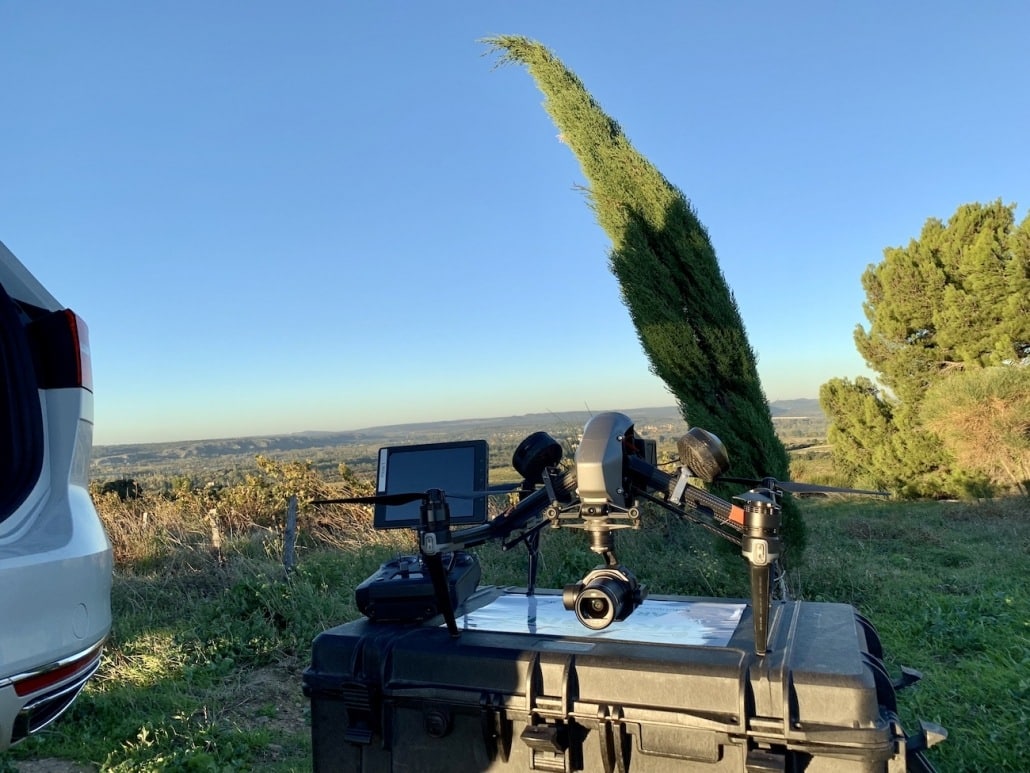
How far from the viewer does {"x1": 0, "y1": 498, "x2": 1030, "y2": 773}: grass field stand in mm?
3242

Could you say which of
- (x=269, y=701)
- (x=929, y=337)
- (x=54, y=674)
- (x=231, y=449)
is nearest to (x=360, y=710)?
(x=54, y=674)

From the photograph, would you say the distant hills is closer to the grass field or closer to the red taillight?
the grass field

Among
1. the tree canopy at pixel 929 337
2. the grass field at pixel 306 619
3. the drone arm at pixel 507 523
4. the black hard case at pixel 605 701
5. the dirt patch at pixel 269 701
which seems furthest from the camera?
the tree canopy at pixel 929 337

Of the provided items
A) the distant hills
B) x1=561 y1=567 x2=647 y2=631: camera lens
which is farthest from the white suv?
the distant hills

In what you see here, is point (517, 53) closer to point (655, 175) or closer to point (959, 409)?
point (655, 175)

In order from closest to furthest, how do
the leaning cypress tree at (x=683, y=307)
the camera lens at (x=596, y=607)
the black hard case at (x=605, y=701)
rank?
1. the black hard case at (x=605, y=701)
2. the camera lens at (x=596, y=607)
3. the leaning cypress tree at (x=683, y=307)

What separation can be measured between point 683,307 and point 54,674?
5262 millimetres

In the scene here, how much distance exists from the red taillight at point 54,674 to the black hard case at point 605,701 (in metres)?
0.60

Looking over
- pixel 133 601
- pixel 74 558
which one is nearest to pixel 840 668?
pixel 74 558

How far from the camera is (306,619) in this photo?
4906 mm

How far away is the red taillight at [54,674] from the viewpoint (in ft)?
5.46

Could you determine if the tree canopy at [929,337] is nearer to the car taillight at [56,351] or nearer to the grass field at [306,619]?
the grass field at [306,619]

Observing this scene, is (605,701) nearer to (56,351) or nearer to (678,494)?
(678,494)

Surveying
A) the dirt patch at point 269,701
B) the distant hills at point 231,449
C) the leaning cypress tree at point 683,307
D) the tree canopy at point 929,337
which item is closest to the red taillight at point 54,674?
the dirt patch at point 269,701
